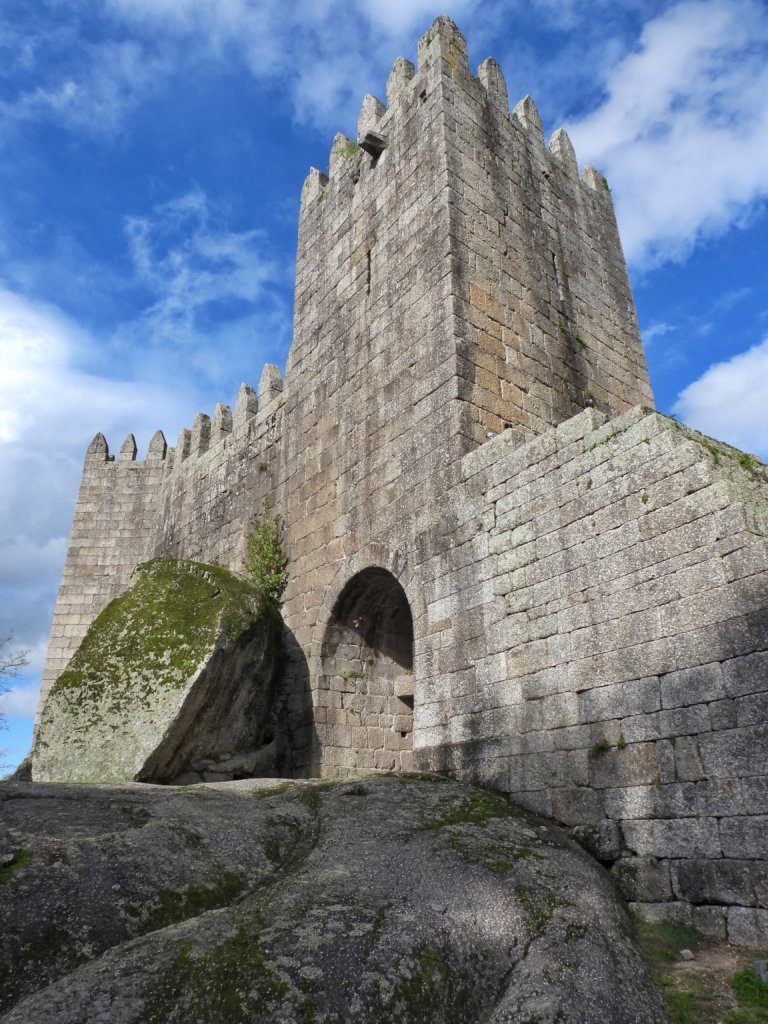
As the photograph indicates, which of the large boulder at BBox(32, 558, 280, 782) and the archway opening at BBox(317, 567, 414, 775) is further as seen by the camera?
the archway opening at BBox(317, 567, 414, 775)

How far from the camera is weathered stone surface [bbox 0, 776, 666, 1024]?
3.14 m

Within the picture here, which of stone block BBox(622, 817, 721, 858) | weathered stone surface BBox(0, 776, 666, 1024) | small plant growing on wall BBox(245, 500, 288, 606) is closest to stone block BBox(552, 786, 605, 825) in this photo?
stone block BBox(622, 817, 721, 858)

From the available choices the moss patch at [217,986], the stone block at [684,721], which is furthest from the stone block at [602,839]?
the moss patch at [217,986]

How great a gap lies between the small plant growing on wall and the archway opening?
4.43 feet

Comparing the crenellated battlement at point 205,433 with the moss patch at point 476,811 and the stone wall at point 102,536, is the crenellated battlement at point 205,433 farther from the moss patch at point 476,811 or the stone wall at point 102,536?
the moss patch at point 476,811

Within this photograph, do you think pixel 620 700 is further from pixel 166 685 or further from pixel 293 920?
pixel 166 685

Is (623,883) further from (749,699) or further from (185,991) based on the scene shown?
(185,991)

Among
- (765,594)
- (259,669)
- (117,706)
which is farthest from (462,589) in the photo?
(117,706)

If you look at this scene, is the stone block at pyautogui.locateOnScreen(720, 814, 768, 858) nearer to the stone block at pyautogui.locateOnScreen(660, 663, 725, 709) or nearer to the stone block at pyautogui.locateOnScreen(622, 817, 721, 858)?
the stone block at pyautogui.locateOnScreen(622, 817, 721, 858)

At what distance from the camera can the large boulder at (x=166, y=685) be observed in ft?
23.9

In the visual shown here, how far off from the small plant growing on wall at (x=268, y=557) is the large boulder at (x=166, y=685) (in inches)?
64.0

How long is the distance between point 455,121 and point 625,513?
21.0ft

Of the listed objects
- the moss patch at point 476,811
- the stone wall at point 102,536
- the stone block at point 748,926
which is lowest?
the stone block at point 748,926

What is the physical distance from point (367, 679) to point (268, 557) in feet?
7.73
